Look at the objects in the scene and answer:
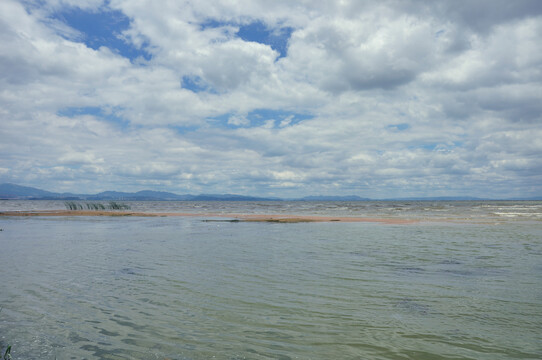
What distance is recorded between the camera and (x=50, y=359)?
6699 millimetres

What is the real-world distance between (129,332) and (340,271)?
897cm

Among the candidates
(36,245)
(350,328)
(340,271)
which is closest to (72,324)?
(350,328)

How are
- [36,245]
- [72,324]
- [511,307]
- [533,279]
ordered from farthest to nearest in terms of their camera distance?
1. [36,245]
2. [533,279]
3. [511,307]
4. [72,324]

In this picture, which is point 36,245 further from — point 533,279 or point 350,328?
point 533,279

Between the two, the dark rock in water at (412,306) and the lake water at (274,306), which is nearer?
the lake water at (274,306)

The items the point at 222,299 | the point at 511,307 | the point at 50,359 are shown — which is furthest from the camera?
the point at 222,299

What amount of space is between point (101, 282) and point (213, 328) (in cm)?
679

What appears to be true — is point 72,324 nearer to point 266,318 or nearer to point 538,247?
point 266,318

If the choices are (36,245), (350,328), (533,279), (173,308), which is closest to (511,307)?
(533,279)

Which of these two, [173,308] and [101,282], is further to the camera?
[101,282]

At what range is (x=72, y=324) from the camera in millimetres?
8477

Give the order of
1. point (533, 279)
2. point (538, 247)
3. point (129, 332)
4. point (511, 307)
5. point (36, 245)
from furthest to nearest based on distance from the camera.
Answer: point (36, 245) → point (538, 247) → point (533, 279) → point (511, 307) → point (129, 332)

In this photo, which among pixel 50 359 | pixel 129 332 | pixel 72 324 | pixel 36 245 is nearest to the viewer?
pixel 50 359

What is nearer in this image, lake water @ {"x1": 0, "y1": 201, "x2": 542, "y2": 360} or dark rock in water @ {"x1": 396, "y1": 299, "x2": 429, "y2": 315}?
lake water @ {"x1": 0, "y1": 201, "x2": 542, "y2": 360}
